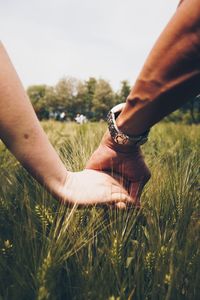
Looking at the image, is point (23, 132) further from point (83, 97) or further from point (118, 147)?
point (83, 97)

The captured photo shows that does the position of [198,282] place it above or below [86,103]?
above

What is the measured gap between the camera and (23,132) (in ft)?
4.12

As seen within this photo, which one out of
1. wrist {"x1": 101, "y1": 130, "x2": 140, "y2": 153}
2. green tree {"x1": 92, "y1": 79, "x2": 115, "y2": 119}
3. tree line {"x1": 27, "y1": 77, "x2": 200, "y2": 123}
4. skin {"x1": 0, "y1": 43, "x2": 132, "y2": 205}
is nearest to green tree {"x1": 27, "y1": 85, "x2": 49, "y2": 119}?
tree line {"x1": 27, "y1": 77, "x2": 200, "y2": 123}

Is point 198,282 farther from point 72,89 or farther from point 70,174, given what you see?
point 72,89

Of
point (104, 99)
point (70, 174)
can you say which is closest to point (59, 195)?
point (70, 174)

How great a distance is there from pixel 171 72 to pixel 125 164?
40 cm

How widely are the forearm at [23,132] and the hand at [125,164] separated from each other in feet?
0.73

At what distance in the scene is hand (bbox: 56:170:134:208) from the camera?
128 cm

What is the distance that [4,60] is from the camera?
125 cm

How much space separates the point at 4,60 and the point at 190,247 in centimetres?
79

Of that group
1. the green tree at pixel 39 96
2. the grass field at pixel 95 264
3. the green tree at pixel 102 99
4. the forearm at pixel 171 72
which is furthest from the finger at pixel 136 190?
the green tree at pixel 39 96

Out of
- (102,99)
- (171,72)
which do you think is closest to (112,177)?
(171,72)

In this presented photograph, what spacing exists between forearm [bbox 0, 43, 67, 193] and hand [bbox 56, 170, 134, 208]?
0.04 meters

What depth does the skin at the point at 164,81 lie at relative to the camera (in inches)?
44.6
